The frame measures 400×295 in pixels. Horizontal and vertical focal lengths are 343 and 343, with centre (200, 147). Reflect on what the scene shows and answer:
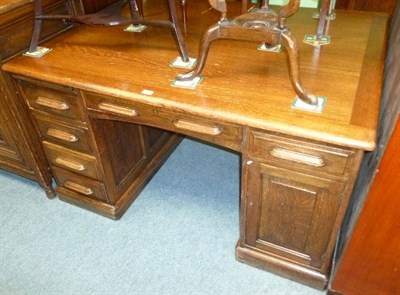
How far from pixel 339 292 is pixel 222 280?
43 cm

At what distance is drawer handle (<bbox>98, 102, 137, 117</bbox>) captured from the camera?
3.74 feet

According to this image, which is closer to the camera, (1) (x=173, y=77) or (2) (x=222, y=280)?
(1) (x=173, y=77)

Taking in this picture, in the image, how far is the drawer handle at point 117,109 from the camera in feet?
3.74

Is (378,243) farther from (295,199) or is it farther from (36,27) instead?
(36,27)

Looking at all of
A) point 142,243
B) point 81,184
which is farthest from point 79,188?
point 142,243

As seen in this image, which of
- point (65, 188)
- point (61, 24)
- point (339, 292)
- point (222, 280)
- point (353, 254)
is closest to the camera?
point (353, 254)

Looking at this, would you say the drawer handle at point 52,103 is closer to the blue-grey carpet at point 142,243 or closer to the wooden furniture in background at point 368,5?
the blue-grey carpet at point 142,243

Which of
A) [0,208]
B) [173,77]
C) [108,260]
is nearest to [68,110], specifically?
[173,77]

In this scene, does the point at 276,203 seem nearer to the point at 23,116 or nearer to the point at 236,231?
the point at 236,231

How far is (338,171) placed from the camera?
3.10 feet

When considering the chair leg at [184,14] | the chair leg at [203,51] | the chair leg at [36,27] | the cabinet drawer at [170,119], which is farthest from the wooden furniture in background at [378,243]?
the chair leg at [36,27]

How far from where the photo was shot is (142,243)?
1.50 metres

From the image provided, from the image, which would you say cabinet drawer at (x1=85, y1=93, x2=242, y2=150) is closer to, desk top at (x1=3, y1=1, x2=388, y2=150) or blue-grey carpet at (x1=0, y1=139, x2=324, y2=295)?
desk top at (x1=3, y1=1, x2=388, y2=150)

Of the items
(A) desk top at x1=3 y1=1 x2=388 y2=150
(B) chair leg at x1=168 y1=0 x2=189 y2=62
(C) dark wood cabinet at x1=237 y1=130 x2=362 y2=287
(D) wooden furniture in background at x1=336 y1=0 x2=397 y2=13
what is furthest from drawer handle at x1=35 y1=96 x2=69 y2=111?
(D) wooden furniture in background at x1=336 y1=0 x2=397 y2=13
